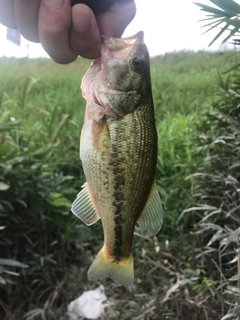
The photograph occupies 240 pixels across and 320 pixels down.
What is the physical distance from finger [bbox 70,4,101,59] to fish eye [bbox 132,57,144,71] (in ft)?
0.43

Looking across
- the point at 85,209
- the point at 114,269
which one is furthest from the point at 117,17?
the point at 114,269

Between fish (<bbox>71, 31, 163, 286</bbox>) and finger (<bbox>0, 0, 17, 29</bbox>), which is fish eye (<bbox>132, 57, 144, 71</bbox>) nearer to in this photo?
fish (<bbox>71, 31, 163, 286</bbox>)

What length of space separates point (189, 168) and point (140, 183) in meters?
1.75

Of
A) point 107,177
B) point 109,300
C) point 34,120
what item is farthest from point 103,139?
point 34,120

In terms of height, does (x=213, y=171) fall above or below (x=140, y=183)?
below

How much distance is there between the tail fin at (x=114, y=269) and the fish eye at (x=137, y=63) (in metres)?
0.44

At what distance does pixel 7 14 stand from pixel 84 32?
163mm

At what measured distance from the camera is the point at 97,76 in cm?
110

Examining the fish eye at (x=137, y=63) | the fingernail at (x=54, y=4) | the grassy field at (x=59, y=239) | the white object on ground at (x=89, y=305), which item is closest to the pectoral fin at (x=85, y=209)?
the fish eye at (x=137, y=63)

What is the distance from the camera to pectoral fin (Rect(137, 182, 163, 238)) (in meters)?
1.04

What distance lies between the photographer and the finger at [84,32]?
88 cm

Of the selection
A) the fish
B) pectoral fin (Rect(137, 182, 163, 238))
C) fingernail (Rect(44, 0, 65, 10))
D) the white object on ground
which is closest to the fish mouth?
the fish

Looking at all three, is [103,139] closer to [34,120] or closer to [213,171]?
[213,171]

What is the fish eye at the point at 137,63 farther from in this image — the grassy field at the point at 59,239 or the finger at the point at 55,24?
the grassy field at the point at 59,239
